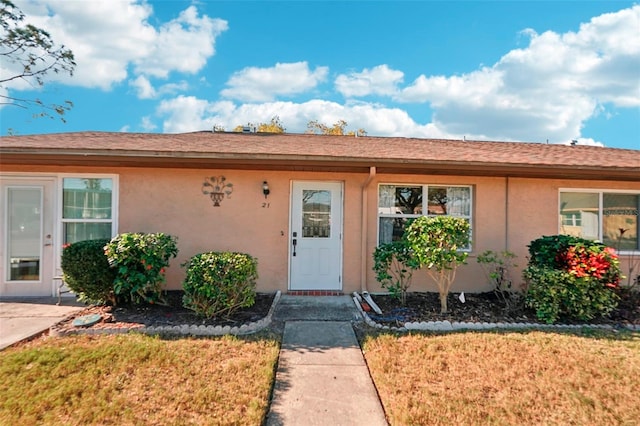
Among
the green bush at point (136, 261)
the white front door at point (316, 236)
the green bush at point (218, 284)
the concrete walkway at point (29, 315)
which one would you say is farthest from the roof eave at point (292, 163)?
the concrete walkway at point (29, 315)

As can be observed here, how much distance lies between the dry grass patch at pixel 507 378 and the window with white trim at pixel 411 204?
2.55m

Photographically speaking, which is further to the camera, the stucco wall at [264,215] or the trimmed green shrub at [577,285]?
the stucco wall at [264,215]

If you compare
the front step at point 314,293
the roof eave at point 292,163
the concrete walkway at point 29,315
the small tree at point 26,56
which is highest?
the small tree at point 26,56

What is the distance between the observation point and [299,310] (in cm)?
516

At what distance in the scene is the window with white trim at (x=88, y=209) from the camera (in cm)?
589

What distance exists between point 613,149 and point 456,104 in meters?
8.86

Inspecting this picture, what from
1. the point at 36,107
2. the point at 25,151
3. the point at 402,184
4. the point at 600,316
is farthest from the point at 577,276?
the point at 36,107

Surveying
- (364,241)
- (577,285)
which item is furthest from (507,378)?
(364,241)

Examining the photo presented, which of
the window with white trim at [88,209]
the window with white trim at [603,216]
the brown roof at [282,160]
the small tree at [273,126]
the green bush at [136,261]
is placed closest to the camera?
the green bush at [136,261]

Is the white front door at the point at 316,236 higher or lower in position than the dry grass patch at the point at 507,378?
higher

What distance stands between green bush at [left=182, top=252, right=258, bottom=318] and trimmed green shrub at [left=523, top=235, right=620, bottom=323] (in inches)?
186

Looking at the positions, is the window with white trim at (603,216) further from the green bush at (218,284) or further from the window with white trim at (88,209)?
the window with white trim at (88,209)

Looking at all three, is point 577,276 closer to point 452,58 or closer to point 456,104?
point 452,58

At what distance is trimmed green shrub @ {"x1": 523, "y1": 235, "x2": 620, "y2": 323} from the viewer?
476 cm
